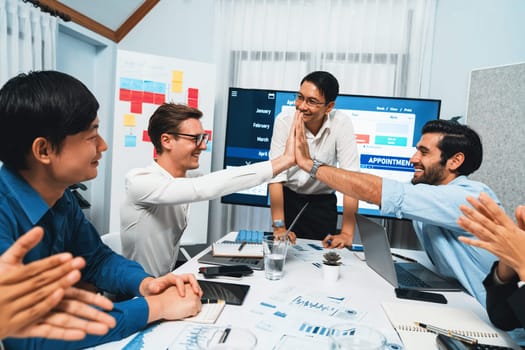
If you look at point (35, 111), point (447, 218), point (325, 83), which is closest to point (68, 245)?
point (35, 111)

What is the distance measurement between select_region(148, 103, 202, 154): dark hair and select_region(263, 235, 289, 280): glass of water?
0.74 m

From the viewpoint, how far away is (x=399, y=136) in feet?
10.2

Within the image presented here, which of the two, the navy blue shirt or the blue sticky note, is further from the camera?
the blue sticky note

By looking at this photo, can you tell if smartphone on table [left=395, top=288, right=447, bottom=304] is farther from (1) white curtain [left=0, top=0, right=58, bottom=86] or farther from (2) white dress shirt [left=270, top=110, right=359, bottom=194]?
(1) white curtain [left=0, top=0, right=58, bottom=86]

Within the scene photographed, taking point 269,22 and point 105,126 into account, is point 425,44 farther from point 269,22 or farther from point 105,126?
point 105,126

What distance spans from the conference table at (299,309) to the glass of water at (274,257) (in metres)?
0.03

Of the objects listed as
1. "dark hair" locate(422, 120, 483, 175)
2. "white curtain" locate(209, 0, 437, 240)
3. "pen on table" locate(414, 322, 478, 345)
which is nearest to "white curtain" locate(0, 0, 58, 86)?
"white curtain" locate(209, 0, 437, 240)

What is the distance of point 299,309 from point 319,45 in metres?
2.82

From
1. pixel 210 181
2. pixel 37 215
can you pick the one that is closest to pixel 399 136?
pixel 210 181

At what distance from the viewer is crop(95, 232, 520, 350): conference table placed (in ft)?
2.81

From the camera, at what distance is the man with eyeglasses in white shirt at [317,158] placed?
2098 millimetres

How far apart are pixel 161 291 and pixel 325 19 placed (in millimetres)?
2994

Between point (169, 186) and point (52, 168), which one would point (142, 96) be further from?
point (52, 168)

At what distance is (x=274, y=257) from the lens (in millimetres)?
1308
